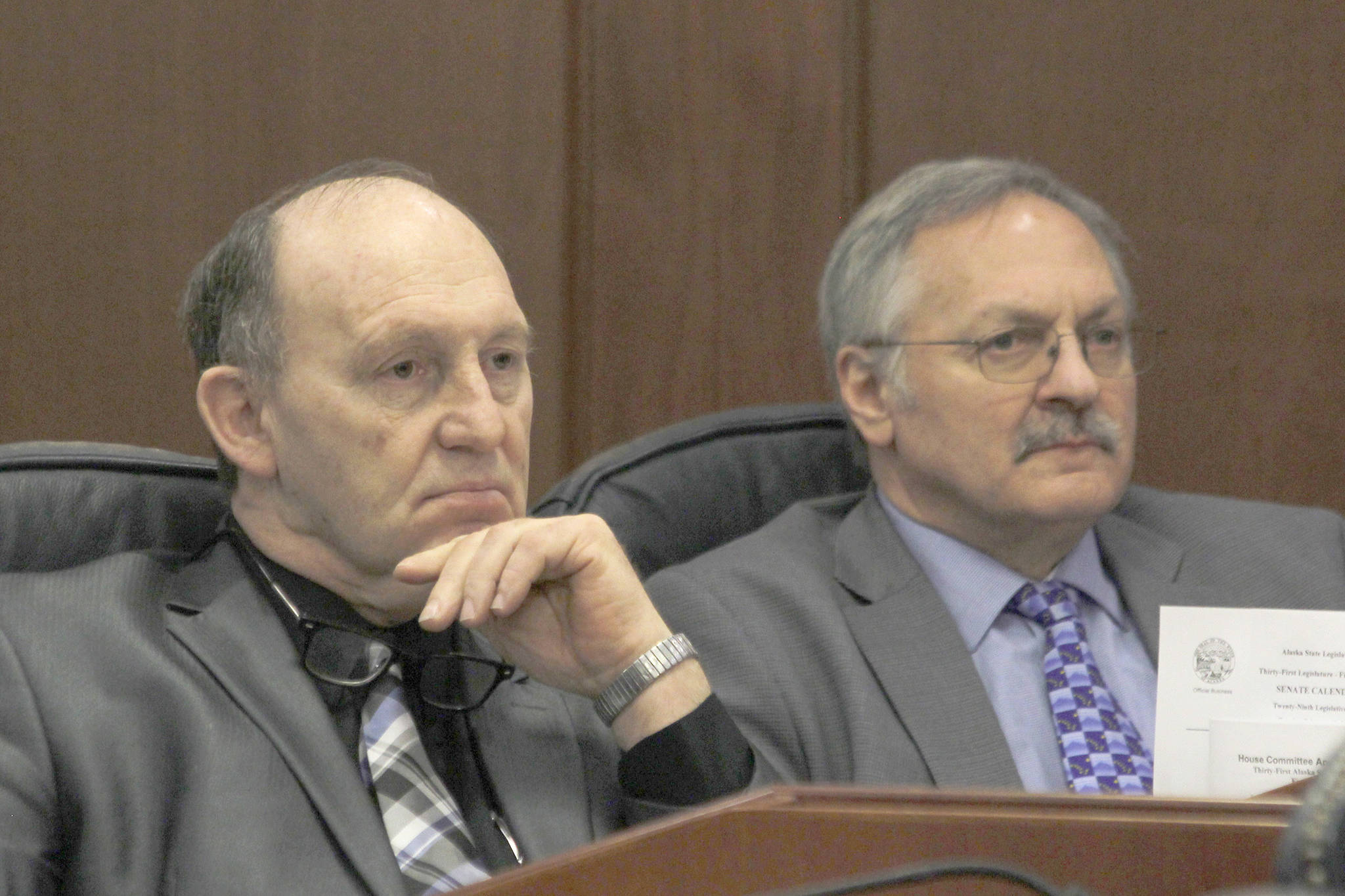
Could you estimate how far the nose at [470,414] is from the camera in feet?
4.63

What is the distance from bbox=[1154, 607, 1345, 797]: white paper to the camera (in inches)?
49.8

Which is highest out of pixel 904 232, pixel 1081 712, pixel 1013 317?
pixel 904 232

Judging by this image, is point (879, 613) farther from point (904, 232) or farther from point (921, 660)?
point (904, 232)

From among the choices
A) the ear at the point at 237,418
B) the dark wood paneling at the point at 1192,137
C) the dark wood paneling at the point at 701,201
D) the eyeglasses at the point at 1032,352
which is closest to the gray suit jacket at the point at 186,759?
the ear at the point at 237,418

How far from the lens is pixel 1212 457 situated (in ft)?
7.84

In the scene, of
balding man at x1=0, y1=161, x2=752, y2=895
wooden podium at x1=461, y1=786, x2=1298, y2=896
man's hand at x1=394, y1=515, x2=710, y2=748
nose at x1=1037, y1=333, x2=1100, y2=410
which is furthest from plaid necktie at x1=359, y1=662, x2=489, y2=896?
nose at x1=1037, y1=333, x2=1100, y2=410

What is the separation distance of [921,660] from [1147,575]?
16.2 inches

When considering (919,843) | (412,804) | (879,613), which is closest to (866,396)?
(879,613)

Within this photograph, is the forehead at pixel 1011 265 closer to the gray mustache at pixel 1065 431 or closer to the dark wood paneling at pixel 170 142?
the gray mustache at pixel 1065 431

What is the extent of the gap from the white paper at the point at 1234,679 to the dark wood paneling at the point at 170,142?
49.6 inches

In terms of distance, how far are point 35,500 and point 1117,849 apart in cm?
112

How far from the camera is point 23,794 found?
1.16m

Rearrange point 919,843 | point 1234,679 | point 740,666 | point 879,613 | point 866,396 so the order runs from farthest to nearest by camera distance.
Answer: point 866,396 → point 879,613 → point 740,666 → point 1234,679 → point 919,843

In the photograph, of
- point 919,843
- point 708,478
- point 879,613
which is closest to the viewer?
point 919,843
